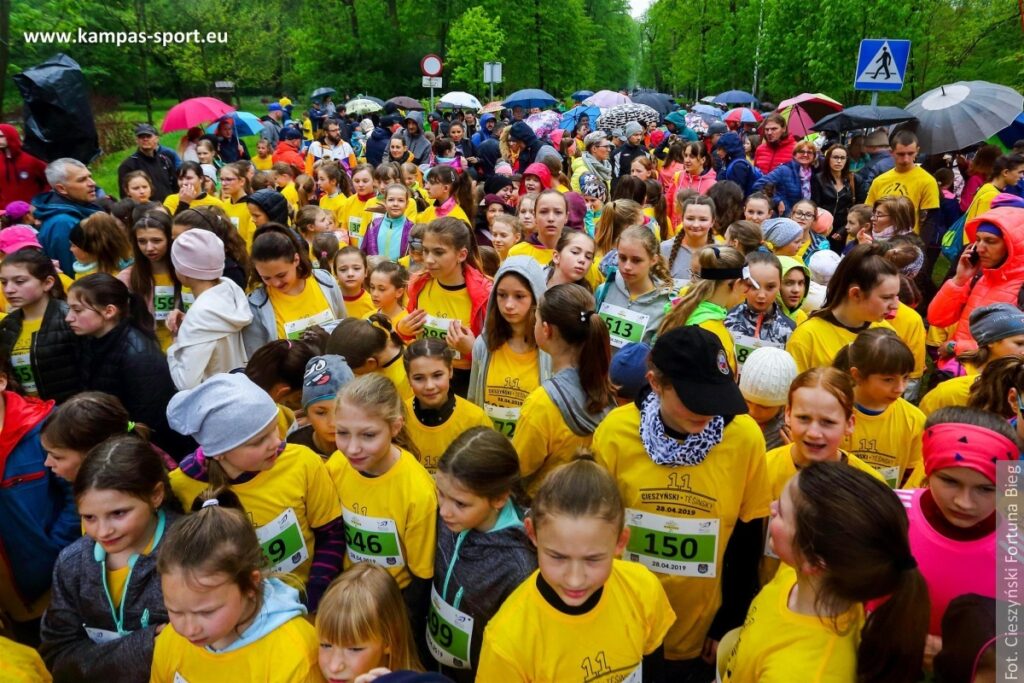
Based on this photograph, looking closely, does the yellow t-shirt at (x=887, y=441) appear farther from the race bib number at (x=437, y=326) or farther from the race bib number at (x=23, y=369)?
the race bib number at (x=23, y=369)

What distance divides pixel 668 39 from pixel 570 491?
59925mm

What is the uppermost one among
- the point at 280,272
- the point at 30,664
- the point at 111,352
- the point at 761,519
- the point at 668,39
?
the point at 668,39

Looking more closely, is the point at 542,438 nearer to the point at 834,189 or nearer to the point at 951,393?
the point at 951,393

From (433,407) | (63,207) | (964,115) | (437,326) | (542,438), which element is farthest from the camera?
(964,115)

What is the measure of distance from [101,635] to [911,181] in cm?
823

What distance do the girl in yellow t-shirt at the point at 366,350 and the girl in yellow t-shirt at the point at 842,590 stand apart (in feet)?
7.31

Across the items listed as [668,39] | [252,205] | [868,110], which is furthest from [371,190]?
[668,39]

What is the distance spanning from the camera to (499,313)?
3678 millimetres

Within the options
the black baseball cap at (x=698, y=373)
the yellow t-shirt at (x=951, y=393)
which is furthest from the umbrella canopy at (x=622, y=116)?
the black baseball cap at (x=698, y=373)

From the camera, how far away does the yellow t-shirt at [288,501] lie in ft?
8.68

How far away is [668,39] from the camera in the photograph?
54.9 m

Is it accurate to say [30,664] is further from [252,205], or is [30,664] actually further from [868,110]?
[868,110]

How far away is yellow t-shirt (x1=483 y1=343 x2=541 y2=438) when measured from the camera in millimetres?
3615

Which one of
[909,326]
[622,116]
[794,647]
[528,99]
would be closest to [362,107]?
[528,99]
